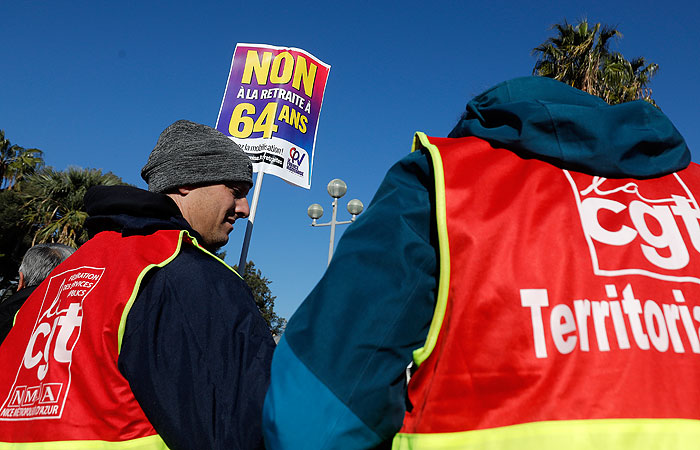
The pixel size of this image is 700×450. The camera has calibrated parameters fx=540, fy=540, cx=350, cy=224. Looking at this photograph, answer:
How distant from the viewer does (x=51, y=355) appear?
1.72 meters

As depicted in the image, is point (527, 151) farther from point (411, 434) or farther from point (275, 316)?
point (275, 316)

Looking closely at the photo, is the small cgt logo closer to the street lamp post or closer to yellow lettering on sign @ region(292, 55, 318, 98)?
yellow lettering on sign @ region(292, 55, 318, 98)

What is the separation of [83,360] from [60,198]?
18139 millimetres

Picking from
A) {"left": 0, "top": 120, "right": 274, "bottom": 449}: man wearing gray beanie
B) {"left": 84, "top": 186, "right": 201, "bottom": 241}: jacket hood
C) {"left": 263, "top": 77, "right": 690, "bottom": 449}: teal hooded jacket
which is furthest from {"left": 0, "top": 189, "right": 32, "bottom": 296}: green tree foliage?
{"left": 263, "top": 77, "right": 690, "bottom": 449}: teal hooded jacket

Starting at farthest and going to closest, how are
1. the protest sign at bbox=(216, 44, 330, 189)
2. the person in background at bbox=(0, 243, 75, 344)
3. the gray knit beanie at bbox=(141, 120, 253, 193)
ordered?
the protest sign at bbox=(216, 44, 330, 189) < the person in background at bbox=(0, 243, 75, 344) < the gray knit beanie at bbox=(141, 120, 253, 193)

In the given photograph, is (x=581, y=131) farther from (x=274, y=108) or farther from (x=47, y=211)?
(x=47, y=211)

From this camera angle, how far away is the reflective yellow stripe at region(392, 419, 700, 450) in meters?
1.02

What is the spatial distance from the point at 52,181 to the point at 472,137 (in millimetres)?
19104

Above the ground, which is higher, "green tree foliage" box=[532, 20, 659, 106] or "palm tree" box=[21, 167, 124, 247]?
"green tree foliage" box=[532, 20, 659, 106]

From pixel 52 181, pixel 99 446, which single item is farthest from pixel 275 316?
pixel 99 446

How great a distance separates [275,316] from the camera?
51.8m

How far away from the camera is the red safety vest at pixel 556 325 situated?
3.42ft

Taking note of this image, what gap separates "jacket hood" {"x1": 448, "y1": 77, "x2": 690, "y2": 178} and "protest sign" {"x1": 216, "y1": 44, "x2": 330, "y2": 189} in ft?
13.4

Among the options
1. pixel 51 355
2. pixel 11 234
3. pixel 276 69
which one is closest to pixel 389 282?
pixel 51 355
